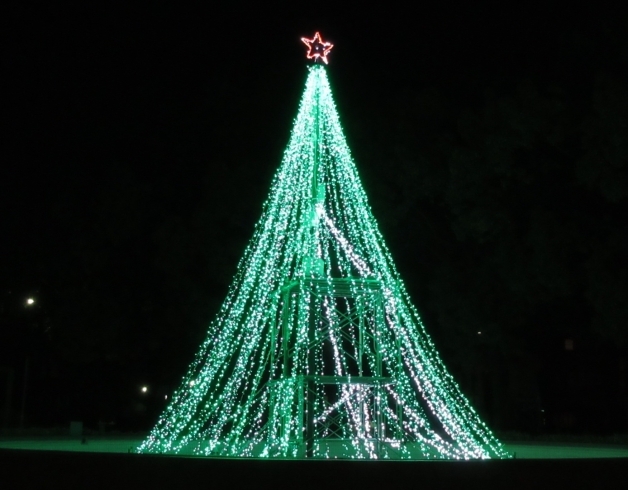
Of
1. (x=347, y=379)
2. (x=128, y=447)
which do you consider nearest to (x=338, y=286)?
(x=347, y=379)

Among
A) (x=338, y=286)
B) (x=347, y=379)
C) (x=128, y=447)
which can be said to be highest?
(x=338, y=286)

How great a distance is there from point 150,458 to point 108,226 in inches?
599

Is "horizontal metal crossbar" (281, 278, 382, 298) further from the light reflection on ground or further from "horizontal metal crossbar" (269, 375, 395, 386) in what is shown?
the light reflection on ground

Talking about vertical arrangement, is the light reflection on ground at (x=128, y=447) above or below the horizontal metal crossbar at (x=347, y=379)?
below

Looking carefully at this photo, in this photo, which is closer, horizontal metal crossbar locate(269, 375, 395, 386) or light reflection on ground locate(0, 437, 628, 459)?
horizontal metal crossbar locate(269, 375, 395, 386)

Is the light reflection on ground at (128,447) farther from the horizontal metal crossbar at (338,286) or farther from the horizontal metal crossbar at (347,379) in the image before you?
the horizontal metal crossbar at (338,286)

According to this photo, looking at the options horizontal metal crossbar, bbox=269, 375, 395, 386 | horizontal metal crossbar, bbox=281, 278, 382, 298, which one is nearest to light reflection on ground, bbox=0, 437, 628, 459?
horizontal metal crossbar, bbox=269, 375, 395, 386

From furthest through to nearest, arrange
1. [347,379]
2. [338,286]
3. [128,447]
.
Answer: [128,447] → [338,286] → [347,379]

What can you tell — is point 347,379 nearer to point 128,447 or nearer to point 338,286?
point 338,286

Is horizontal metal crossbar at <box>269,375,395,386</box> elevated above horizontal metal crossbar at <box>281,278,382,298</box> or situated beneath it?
situated beneath

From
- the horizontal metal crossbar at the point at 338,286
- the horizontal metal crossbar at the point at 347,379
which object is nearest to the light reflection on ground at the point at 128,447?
the horizontal metal crossbar at the point at 347,379

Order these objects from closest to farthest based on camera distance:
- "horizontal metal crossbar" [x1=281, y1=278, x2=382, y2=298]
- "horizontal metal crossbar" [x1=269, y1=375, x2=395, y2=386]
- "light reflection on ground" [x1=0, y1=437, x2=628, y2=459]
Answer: "horizontal metal crossbar" [x1=269, y1=375, x2=395, y2=386] < "horizontal metal crossbar" [x1=281, y1=278, x2=382, y2=298] < "light reflection on ground" [x1=0, y1=437, x2=628, y2=459]

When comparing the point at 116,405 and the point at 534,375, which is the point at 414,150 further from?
the point at 116,405

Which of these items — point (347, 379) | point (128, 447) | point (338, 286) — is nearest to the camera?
point (347, 379)
